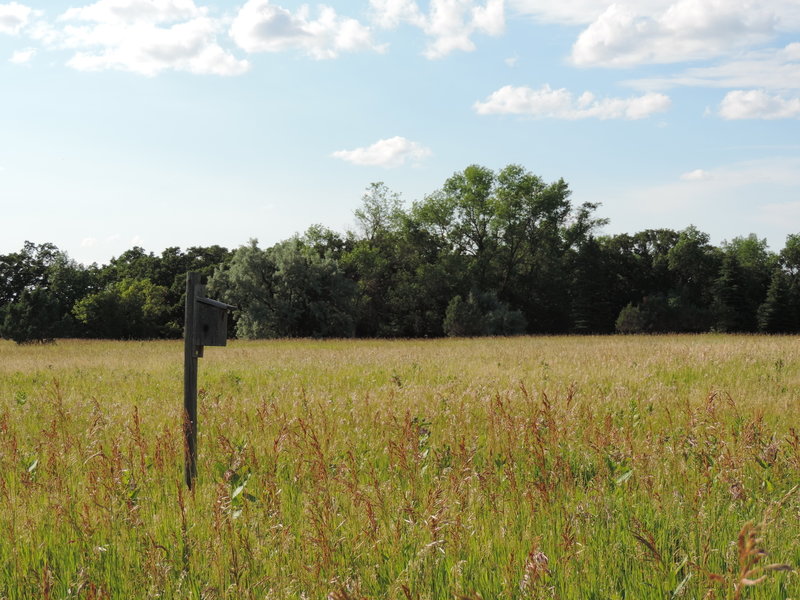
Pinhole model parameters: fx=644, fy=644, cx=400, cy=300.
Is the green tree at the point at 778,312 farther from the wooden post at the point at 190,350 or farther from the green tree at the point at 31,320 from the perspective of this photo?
the wooden post at the point at 190,350

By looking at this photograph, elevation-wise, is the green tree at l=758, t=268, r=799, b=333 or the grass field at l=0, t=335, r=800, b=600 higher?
the green tree at l=758, t=268, r=799, b=333

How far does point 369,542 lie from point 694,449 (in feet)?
8.99

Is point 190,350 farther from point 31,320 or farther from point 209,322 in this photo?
point 31,320

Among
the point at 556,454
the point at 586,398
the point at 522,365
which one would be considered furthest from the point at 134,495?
the point at 522,365

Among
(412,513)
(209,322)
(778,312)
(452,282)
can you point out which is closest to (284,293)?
(452,282)

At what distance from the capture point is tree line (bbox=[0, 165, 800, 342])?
47656 millimetres

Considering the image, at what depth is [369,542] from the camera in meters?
3.77

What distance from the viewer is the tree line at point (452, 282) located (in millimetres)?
47656

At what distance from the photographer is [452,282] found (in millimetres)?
54844

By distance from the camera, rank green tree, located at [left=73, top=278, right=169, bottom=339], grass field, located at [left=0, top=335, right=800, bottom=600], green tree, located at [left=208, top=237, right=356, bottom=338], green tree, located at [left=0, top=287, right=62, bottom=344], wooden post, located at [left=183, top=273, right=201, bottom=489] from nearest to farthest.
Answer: grass field, located at [left=0, top=335, right=800, bottom=600], wooden post, located at [left=183, top=273, right=201, bottom=489], green tree, located at [left=0, top=287, right=62, bottom=344], green tree, located at [left=208, top=237, right=356, bottom=338], green tree, located at [left=73, top=278, right=169, bottom=339]

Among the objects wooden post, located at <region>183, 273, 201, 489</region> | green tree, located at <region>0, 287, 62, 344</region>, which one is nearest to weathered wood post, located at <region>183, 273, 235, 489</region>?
wooden post, located at <region>183, 273, 201, 489</region>

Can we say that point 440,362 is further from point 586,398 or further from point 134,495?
point 134,495

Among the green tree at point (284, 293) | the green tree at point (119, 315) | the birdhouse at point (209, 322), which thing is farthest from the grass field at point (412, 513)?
the green tree at point (119, 315)

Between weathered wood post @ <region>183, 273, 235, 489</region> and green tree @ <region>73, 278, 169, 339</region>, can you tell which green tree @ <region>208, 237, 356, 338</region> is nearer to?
green tree @ <region>73, 278, 169, 339</region>
